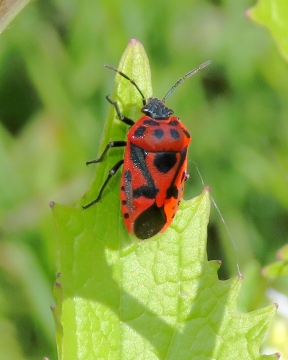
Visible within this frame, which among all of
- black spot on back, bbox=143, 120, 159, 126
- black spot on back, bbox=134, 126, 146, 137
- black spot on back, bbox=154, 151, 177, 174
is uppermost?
black spot on back, bbox=134, 126, 146, 137

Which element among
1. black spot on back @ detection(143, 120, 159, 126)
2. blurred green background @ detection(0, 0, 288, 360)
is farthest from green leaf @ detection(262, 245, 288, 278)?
blurred green background @ detection(0, 0, 288, 360)

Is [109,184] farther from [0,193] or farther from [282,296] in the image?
[0,193]

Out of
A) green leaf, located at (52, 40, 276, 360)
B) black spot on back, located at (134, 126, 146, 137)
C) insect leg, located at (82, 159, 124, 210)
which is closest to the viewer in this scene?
green leaf, located at (52, 40, 276, 360)

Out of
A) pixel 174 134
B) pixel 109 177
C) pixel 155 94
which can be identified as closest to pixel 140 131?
pixel 174 134

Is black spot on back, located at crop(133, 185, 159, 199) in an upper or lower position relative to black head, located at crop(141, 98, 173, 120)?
lower

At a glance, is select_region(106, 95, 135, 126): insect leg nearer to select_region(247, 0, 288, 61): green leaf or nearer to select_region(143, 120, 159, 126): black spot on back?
select_region(143, 120, 159, 126): black spot on back

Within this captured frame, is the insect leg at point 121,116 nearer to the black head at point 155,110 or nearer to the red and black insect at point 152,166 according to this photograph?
the red and black insect at point 152,166

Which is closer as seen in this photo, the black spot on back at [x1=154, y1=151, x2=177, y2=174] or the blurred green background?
the black spot on back at [x1=154, y1=151, x2=177, y2=174]
